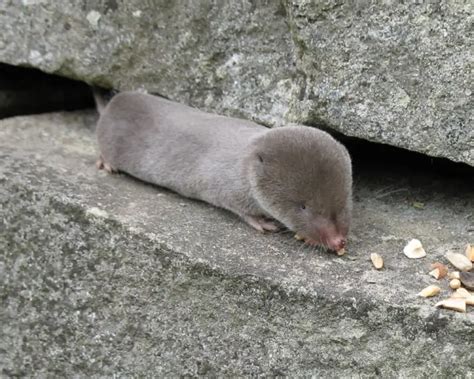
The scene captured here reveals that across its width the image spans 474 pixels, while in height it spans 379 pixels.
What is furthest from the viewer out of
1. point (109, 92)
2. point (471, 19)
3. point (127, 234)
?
point (109, 92)

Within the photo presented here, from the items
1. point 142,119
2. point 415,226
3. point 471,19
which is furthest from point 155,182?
point 471,19

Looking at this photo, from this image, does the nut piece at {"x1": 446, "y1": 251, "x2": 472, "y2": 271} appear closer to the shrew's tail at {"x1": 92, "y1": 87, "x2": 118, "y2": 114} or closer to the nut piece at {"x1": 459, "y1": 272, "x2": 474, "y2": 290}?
the nut piece at {"x1": 459, "y1": 272, "x2": 474, "y2": 290}

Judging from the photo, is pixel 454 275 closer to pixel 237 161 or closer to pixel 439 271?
pixel 439 271

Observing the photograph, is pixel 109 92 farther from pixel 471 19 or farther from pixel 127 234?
pixel 471 19

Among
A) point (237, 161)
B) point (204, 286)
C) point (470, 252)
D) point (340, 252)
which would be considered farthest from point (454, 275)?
point (237, 161)

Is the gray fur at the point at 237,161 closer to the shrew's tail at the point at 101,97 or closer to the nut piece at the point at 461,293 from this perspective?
the shrew's tail at the point at 101,97
